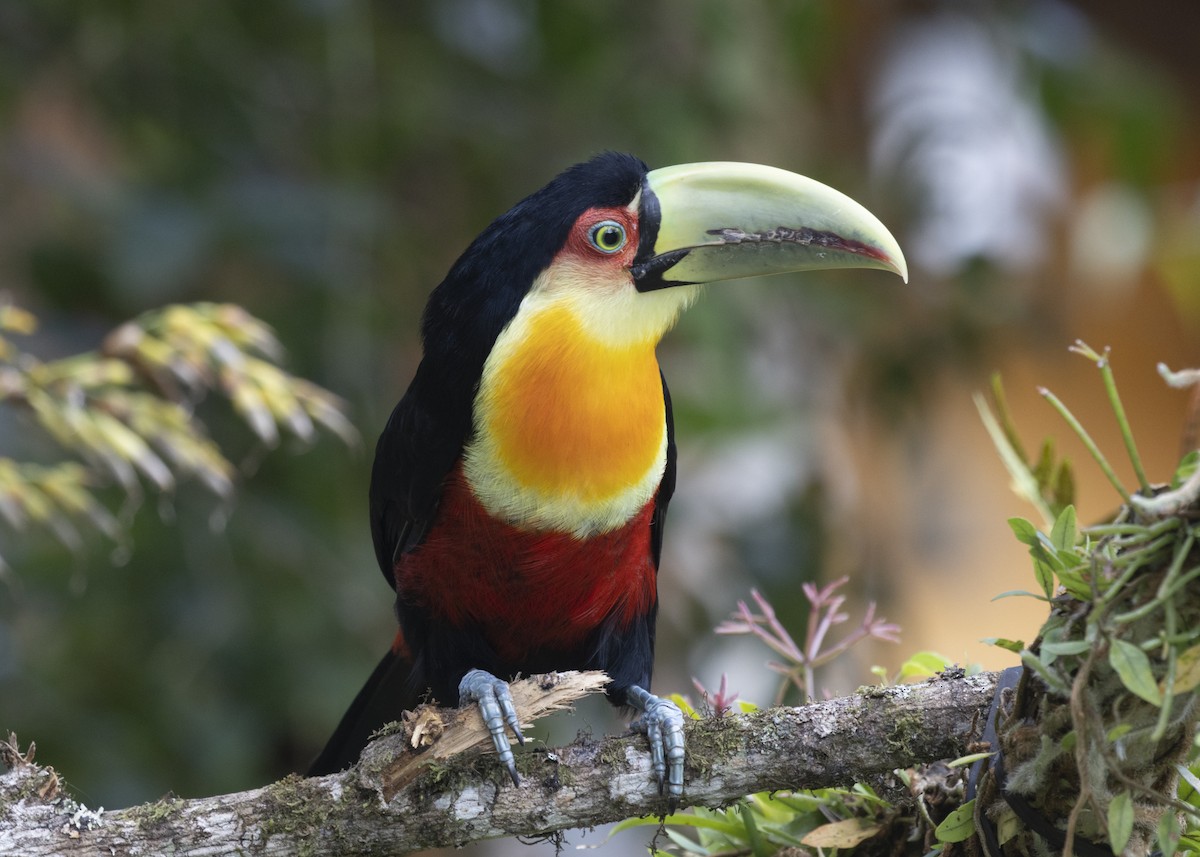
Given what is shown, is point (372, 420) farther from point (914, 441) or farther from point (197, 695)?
point (914, 441)

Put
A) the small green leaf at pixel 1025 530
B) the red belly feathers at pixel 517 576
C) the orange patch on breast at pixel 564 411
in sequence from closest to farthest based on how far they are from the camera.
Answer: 1. the small green leaf at pixel 1025 530
2. the orange patch on breast at pixel 564 411
3. the red belly feathers at pixel 517 576

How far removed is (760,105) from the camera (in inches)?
166

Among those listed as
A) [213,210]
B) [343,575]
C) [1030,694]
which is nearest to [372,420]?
[343,575]

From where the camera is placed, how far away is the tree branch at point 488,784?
5.18ft

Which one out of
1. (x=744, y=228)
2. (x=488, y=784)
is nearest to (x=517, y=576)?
(x=488, y=784)

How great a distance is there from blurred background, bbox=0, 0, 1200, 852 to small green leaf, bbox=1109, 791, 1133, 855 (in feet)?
6.73

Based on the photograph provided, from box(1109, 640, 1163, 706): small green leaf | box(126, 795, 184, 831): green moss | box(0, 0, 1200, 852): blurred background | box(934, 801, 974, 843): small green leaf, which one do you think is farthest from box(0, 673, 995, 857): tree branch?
box(0, 0, 1200, 852): blurred background

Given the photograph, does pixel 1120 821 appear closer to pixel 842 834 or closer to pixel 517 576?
pixel 842 834

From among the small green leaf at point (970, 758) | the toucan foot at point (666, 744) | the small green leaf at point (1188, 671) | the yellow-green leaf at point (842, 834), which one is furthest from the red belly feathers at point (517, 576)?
the small green leaf at point (1188, 671)

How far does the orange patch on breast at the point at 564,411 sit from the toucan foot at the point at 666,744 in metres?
0.39

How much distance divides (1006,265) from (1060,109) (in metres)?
0.60

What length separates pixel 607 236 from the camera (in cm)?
213

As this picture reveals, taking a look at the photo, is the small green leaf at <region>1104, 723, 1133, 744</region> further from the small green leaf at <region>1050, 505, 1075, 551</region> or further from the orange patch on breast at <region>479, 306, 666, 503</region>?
the orange patch on breast at <region>479, 306, 666, 503</region>

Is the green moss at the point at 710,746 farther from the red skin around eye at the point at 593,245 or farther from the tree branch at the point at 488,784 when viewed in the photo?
the red skin around eye at the point at 593,245
